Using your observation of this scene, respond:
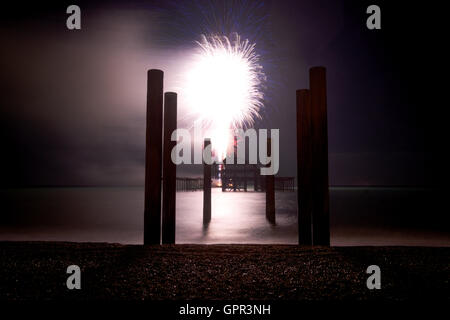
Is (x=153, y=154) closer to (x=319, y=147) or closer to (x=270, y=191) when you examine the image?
(x=319, y=147)

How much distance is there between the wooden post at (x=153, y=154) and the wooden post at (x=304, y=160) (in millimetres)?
3213

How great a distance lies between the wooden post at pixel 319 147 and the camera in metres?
6.61

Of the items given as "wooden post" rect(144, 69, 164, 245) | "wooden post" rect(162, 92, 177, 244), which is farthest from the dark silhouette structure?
"wooden post" rect(144, 69, 164, 245)

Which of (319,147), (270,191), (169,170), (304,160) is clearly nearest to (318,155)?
(319,147)

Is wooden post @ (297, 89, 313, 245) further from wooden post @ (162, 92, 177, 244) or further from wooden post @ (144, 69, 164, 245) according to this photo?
wooden post @ (144, 69, 164, 245)

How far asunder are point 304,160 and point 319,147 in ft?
2.75

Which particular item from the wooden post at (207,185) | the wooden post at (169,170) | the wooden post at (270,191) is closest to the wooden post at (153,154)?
the wooden post at (169,170)

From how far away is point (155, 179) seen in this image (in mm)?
6723

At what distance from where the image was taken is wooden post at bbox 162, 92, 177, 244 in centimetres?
714

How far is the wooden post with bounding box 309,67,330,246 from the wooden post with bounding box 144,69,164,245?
132 inches

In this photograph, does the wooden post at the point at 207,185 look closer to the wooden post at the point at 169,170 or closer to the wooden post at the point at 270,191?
the wooden post at the point at 270,191

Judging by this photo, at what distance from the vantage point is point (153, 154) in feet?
22.1
